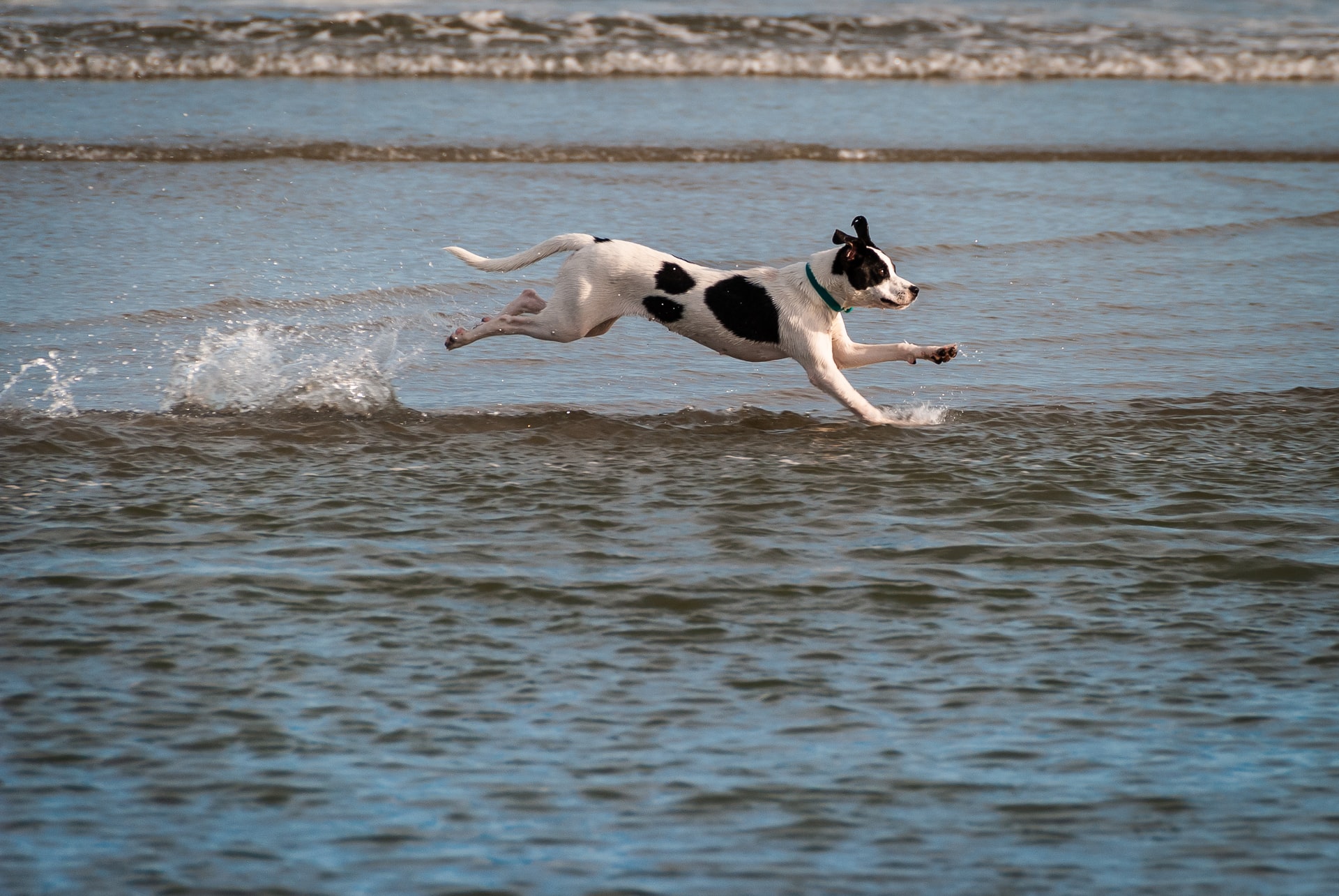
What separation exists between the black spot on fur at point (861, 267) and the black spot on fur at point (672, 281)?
28.1 inches

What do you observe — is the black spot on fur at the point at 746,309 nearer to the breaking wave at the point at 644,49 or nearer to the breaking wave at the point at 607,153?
the breaking wave at the point at 607,153

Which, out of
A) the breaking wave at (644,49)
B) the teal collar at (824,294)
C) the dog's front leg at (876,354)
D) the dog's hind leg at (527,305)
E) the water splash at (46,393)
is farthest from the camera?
the breaking wave at (644,49)

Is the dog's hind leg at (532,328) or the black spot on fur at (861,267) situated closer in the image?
the black spot on fur at (861,267)

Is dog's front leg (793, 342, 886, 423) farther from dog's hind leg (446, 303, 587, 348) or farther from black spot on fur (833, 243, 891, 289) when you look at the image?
dog's hind leg (446, 303, 587, 348)

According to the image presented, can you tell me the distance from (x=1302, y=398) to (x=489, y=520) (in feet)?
14.4

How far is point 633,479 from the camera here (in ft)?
21.2

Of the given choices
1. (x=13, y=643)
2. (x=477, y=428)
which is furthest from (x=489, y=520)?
(x=13, y=643)

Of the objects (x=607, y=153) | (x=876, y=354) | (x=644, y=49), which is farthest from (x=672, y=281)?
(x=644, y=49)

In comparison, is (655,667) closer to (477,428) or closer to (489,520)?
(489,520)

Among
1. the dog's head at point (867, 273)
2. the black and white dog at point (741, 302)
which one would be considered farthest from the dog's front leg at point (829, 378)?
the dog's head at point (867, 273)

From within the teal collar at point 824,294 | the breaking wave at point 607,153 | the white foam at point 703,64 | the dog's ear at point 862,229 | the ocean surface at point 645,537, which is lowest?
the ocean surface at point 645,537

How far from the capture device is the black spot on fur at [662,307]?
7.29 metres

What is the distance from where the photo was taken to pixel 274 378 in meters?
7.61

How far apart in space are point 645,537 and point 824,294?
78.7 inches
